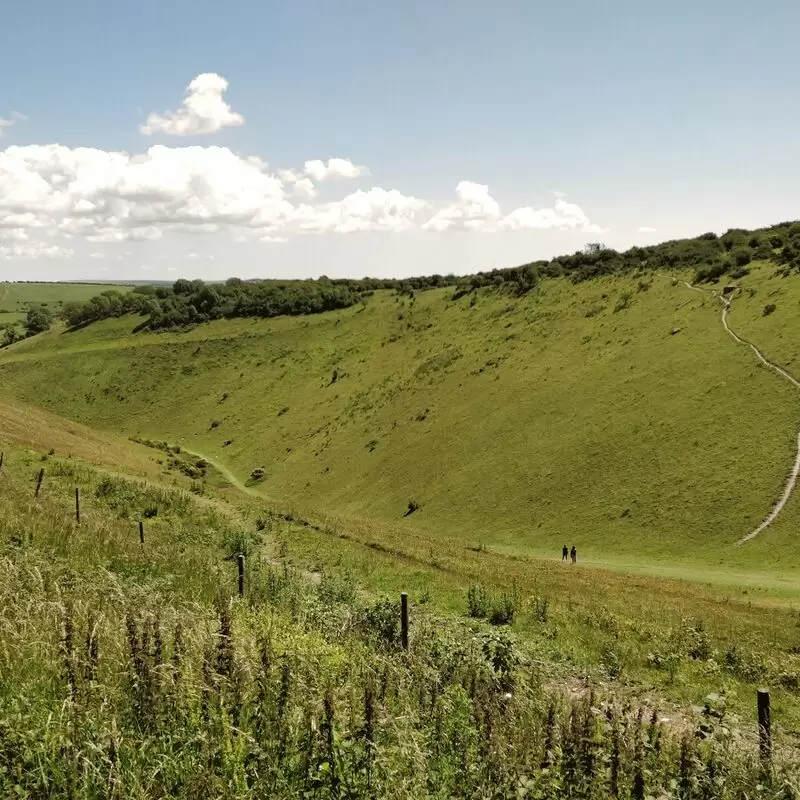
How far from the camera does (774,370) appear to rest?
4444cm

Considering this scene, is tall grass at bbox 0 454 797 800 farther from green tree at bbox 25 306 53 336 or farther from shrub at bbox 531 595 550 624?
green tree at bbox 25 306 53 336

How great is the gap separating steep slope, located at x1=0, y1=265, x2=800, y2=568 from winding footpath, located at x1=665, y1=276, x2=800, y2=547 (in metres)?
0.52

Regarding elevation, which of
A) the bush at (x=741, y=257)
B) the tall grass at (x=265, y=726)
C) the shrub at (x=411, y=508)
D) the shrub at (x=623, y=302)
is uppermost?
the bush at (x=741, y=257)

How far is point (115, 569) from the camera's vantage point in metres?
10.7

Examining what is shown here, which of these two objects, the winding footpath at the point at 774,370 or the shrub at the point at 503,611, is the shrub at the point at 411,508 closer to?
the winding footpath at the point at 774,370

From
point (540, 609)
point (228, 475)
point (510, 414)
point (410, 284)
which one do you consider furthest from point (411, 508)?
point (410, 284)

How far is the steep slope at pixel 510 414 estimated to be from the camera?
39.6 metres

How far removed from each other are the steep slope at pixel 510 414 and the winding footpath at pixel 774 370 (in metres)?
0.52

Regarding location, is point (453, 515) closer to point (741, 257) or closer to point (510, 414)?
point (510, 414)

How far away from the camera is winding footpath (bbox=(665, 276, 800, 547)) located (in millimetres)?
34500

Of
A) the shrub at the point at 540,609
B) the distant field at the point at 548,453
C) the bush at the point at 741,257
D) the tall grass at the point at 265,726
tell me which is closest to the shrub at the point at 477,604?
the distant field at the point at 548,453

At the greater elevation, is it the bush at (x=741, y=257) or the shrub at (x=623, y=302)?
the bush at (x=741, y=257)

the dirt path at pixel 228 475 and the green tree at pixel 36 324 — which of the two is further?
the green tree at pixel 36 324

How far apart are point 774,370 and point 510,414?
2052 cm
